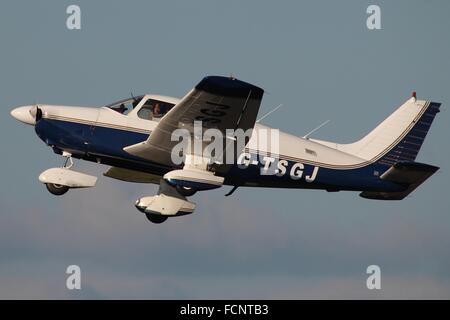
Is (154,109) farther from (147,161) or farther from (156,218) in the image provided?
(156,218)

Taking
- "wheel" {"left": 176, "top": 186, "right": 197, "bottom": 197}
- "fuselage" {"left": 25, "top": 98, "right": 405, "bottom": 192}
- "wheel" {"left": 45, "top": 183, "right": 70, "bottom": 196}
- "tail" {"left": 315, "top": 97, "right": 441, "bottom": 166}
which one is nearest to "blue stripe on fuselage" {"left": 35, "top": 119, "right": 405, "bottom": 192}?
"fuselage" {"left": 25, "top": 98, "right": 405, "bottom": 192}

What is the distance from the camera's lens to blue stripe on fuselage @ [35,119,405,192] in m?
18.3

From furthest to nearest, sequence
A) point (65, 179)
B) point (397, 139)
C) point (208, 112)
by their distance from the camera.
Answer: point (397, 139), point (65, 179), point (208, 112)

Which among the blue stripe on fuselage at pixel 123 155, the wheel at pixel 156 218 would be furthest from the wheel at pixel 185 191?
the wheel at pixel 156 218

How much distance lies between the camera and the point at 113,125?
18344 mm

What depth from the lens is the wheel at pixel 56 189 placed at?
1834 cm

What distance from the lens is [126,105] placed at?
60.7 ft

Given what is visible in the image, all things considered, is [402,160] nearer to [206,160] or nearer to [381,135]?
[381,135]

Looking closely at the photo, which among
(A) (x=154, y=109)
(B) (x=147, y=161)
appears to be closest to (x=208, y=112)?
(A) (x=154, y=109)

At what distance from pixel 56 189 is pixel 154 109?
2330 millimetres

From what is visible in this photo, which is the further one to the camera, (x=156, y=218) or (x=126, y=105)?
(x=156, y=218)

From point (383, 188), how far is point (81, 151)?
578cm

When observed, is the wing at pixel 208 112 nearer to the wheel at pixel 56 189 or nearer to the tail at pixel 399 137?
the wheel at pixel 56 189
